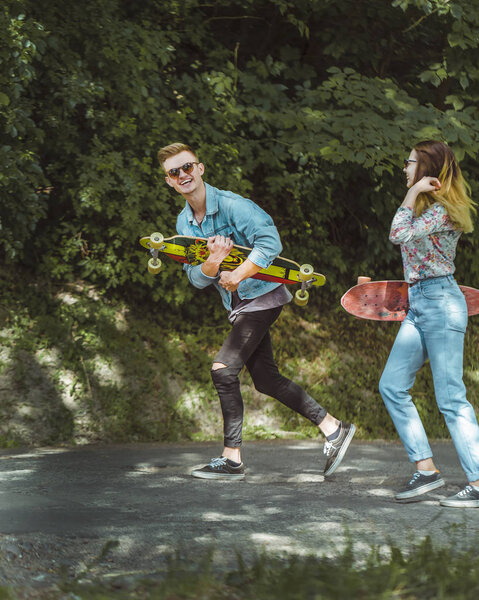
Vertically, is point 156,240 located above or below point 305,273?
above

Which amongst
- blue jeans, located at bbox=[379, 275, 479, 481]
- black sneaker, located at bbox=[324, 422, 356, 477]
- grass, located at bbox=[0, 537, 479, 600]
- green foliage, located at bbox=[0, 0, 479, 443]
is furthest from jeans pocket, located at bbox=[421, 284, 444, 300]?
green foliage, located at bbox=[0, 0, 479, 443]

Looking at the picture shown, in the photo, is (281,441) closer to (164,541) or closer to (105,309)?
(105,309)

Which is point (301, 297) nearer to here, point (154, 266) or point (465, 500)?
point (154, 266)

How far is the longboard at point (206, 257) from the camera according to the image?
525cm

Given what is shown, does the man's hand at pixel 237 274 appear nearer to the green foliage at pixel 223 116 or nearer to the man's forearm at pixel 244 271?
the man's forearm at pixel 244 271

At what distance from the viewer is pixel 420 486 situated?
4.76 metres

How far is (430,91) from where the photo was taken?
33.2 ft

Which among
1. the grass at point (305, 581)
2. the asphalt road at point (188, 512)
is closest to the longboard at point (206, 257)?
the asphalt road at point (188, 512)

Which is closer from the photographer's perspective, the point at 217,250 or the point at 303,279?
the point at 217,250

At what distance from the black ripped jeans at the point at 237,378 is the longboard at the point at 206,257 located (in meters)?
0.23

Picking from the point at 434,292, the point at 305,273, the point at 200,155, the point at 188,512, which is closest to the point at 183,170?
the point at 305,273

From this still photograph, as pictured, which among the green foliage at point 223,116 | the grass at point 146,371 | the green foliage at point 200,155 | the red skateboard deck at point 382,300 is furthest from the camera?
the grass at point 146,371

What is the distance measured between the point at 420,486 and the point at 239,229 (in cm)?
192

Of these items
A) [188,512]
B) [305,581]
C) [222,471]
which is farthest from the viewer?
[222,471]
